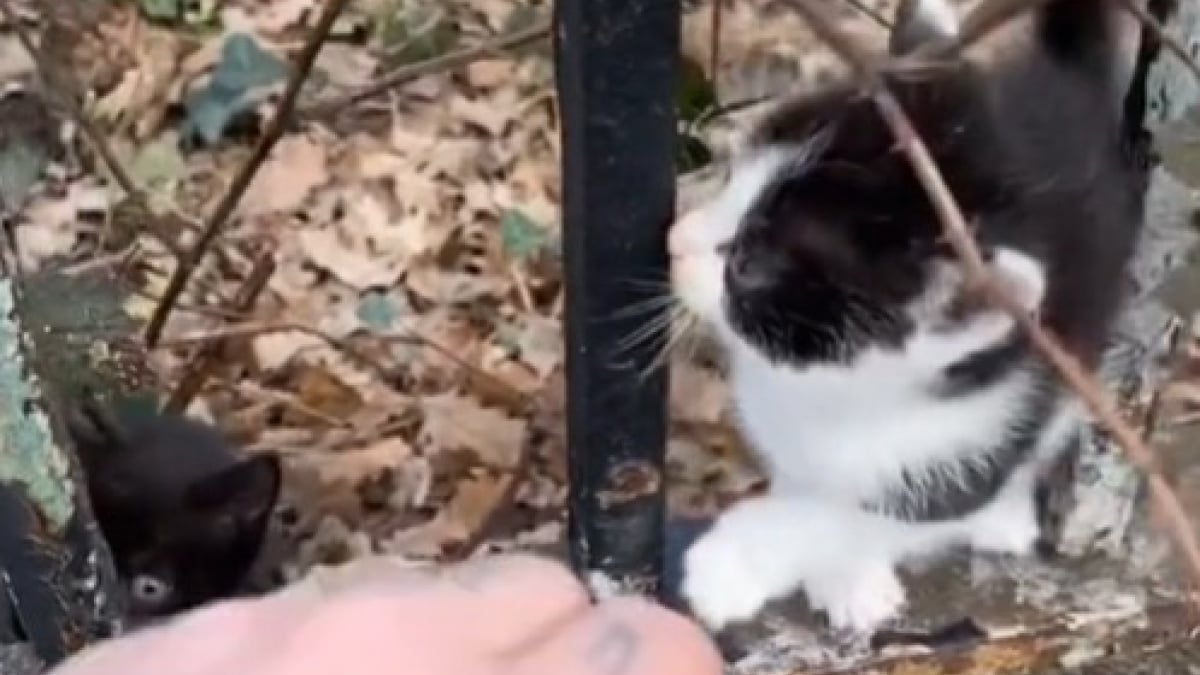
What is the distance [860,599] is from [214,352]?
34.1 inches

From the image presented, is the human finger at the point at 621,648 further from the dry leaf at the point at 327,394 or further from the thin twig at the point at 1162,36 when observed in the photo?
the dry leaf at the point at 327,394

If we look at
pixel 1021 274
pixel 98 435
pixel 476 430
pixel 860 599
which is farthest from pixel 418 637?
pixel 476 430

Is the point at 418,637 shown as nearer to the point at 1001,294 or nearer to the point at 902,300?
the point at 1001,294

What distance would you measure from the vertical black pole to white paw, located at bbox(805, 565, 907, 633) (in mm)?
180

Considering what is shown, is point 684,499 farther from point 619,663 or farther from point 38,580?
point 619,663

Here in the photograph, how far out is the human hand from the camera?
1.06 metres

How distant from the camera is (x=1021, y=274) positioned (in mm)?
1659

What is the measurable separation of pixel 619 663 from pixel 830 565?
850 mm

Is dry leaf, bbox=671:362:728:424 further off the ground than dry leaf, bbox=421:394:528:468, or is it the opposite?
dry leaf, bbox=671:362:728:424

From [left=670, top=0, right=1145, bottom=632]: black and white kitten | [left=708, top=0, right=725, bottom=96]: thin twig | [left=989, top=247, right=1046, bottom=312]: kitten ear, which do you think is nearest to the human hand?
[left=670, top=0, right=1145, bottom=632]: black and white kitten

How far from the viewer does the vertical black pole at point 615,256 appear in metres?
1.34

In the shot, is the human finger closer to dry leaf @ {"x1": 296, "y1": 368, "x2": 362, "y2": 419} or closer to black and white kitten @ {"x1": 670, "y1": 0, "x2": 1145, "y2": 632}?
black and white kitten @ {"x1": 670, "y1": 0, "x2": 1145, "y2": 632}

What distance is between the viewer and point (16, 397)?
159 cm

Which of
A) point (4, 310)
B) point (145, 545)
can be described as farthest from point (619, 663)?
point (145, 545)
